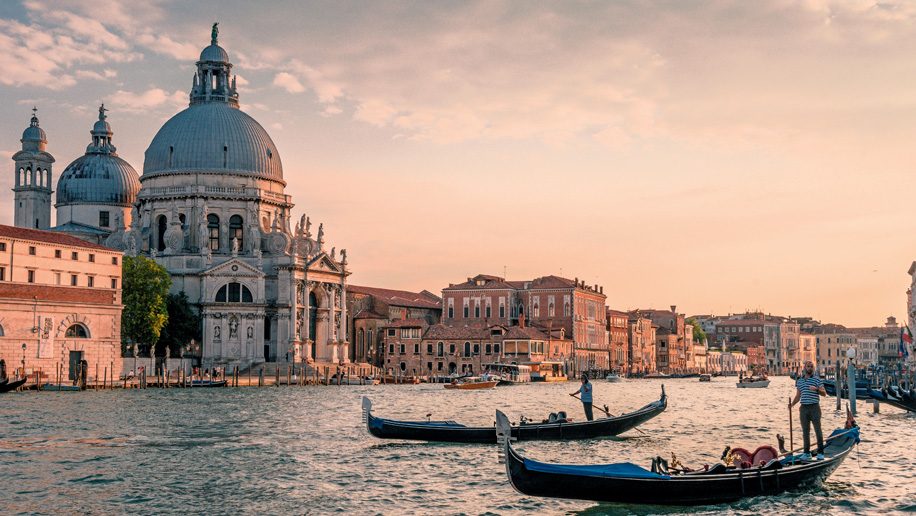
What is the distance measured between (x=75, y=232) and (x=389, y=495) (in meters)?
67.8

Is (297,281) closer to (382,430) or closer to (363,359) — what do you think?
(363,359)

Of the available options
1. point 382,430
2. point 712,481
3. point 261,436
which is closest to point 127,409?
point 261,436

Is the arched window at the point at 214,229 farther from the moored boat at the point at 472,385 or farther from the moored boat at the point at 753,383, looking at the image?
the moored boat at the point at 753,383

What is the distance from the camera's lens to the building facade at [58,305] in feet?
163

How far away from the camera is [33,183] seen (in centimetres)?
8538

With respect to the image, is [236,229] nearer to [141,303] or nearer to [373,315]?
[373,315]

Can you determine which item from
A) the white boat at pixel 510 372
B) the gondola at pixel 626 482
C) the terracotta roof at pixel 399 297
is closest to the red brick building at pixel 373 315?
the terracotta roof at pixel 399 297

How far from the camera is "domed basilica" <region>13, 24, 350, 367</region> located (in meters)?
72.8

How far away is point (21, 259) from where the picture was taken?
50500 mm

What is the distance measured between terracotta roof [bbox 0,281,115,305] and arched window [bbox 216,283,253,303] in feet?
55.4

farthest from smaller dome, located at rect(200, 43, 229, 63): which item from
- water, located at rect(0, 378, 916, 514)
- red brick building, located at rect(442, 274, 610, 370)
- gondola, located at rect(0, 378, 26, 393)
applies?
water, located at rect(0, 378, 916, 514)

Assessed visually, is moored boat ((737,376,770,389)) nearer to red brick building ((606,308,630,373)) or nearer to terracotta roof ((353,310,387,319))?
red brick building ((606,308,630,373))

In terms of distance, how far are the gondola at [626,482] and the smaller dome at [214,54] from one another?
7119 centimetres

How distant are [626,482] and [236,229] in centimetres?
6498
